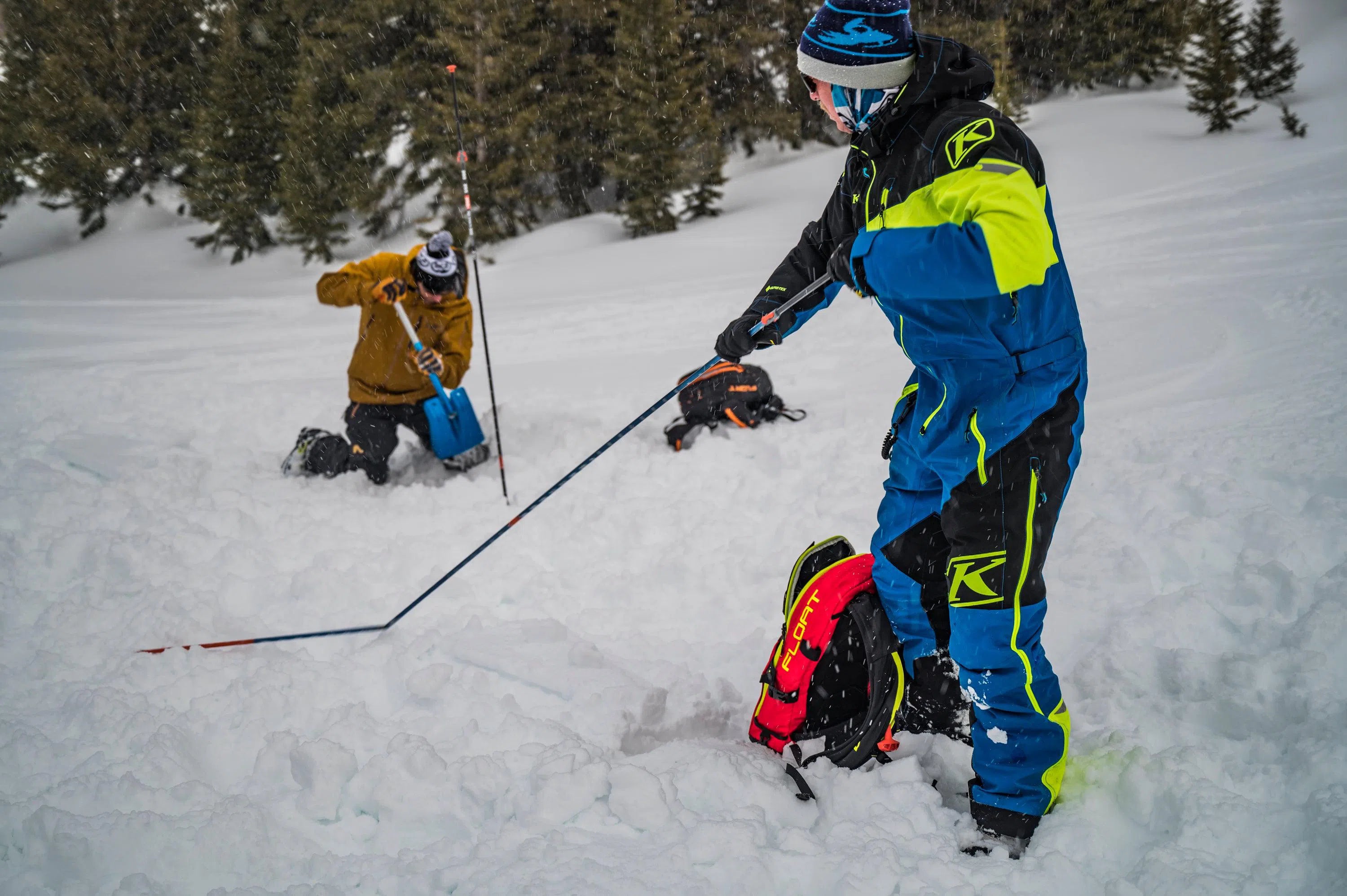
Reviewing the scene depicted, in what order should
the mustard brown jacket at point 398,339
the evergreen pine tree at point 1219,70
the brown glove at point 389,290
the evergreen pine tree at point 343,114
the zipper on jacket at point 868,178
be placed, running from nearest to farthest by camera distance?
the zipper on jacket at point 868,178, the brown glove at point 389,290, the mustard brown jacket at point 398,339, the evergreen pine tree at point 1219,70, the evergreen pine tree at point 343,114

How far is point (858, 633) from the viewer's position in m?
2.56

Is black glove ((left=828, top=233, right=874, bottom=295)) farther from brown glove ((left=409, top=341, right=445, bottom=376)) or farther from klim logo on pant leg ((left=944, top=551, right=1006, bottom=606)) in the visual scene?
brown glove ((left=409, top=341, right=445, bottom=376))

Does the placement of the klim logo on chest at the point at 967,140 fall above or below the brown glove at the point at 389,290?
above

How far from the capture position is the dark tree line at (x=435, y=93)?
54.3 feet

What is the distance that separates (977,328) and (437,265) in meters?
4.17

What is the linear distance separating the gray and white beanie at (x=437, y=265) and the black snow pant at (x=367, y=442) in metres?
0.91

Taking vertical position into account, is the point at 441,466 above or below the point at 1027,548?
below

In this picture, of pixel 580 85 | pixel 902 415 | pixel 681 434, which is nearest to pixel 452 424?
pixel 681 434

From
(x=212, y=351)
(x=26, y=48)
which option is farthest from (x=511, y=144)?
(x=26, y=48)

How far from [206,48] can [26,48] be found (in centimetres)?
450

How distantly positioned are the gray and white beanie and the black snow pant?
91 cm

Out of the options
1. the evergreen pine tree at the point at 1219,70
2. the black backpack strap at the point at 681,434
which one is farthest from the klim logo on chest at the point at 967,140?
the evergreen pine tree at the point at 1219,70

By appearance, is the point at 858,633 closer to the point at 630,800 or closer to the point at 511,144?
the point at 630,800

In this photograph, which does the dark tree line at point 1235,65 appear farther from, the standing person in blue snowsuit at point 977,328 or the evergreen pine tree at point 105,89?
the evergreen pine tree at point 105,89
